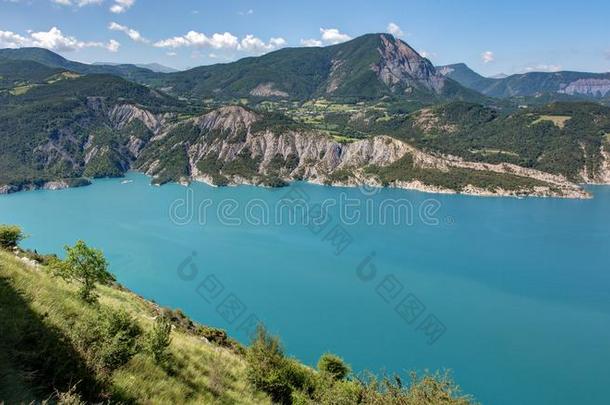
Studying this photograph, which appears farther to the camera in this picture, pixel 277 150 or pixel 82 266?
pixel 277 150

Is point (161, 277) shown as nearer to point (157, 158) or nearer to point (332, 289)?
point (332, 289)

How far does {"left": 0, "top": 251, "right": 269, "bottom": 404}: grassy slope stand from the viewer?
5.48 meters

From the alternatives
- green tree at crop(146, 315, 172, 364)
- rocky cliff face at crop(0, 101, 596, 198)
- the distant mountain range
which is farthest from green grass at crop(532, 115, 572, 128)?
green tree at crop(146, 315, 172, 364)

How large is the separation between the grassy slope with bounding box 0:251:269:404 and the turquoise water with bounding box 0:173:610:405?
3291cm

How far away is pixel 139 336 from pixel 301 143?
157486mm

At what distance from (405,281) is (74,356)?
60149 mm

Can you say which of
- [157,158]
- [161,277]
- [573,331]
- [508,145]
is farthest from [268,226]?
[508,145]

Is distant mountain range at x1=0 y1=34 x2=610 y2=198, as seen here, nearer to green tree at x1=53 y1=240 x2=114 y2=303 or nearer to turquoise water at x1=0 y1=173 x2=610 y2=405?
turquoise water at x1=0 y1=173 x2=610 y2=405

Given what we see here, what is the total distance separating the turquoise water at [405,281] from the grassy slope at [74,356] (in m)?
32.9

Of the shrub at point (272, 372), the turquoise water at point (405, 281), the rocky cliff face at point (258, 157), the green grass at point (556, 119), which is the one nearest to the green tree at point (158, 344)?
the shrub at point (272, 372)

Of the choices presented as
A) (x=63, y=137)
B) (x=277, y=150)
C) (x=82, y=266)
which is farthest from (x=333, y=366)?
(x=63, y=137)

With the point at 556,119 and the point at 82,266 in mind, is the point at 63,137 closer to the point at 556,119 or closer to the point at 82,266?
the point at 82,266

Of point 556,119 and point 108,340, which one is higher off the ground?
point 556,119

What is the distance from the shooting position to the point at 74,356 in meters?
6.50
